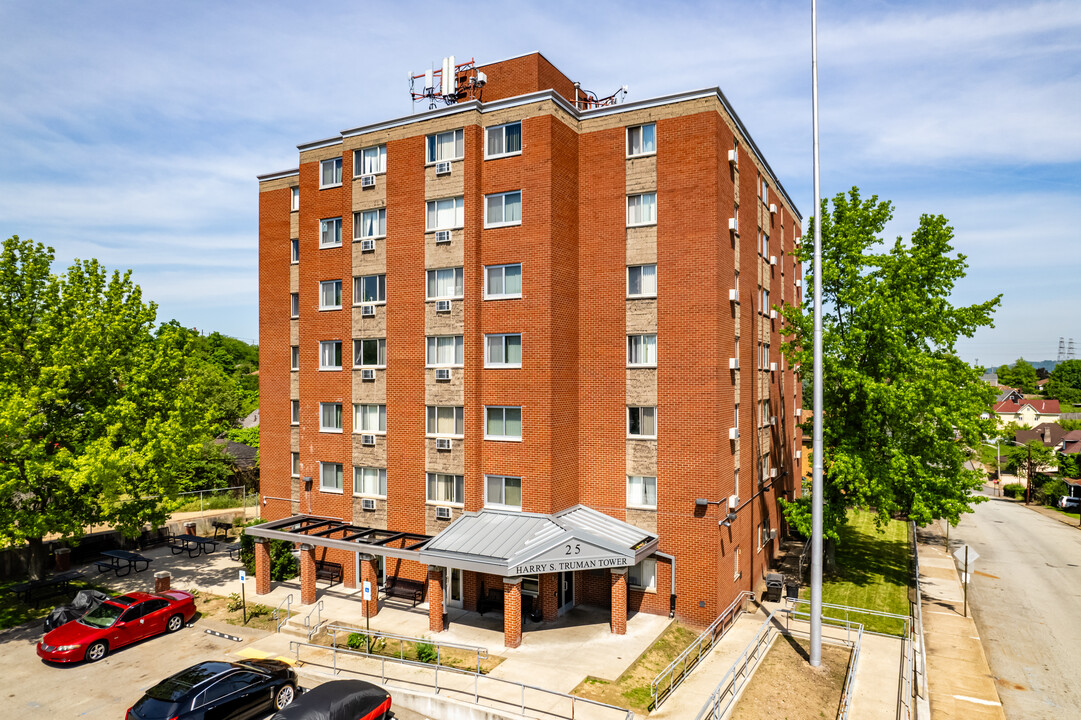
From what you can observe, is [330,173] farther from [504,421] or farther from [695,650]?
[695,650]

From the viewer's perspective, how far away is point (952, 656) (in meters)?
21.5

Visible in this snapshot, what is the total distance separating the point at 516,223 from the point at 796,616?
18.4 m

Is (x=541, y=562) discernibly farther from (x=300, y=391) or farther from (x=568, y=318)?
(x=300, y=391)

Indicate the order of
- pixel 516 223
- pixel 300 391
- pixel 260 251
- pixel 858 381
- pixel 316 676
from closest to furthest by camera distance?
pixel 316 676 < pixel 516 223 < pixel 858 381 < pixel 300 391 < pixel 260 251

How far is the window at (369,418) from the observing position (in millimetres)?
26516

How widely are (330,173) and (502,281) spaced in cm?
1035

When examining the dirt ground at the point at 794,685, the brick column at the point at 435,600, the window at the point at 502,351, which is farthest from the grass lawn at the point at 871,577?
the window at the point at 502,351

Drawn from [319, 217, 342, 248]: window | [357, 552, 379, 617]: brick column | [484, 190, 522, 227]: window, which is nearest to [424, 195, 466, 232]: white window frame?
[484, 190, 522, 227]: window

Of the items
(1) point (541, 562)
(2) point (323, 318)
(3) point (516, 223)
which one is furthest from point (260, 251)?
(1) point (541, 562)

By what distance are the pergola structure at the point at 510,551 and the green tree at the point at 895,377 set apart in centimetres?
960

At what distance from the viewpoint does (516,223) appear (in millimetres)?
23984

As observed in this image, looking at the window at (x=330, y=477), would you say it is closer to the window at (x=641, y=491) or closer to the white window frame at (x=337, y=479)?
the white window frame at (x=337, y=479)

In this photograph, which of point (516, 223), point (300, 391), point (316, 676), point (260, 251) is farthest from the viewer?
point (260, 251)

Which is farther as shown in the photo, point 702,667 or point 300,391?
point 300,391
